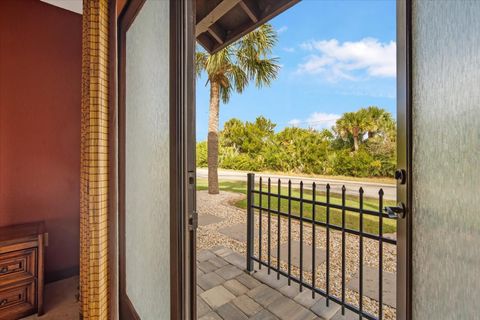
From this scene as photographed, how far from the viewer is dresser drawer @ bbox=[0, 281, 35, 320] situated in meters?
1.52

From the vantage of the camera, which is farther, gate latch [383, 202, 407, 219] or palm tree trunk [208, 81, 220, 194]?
palm tree trunk [208, 81, 220, 194]

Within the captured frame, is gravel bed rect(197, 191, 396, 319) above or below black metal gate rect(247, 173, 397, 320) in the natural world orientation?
below

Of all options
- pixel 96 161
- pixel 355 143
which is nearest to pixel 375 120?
pixel 355 143

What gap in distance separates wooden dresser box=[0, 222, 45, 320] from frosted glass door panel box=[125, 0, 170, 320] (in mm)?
729

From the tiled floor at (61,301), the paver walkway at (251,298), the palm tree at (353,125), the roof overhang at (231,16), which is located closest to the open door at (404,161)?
the paver walkway at (251,298)

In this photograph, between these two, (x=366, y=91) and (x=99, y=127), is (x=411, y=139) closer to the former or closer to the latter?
(x=99, y=127)

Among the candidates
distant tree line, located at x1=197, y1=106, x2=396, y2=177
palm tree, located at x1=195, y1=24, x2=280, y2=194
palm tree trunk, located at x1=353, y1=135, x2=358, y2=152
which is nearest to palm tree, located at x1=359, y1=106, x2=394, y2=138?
distant tree line, located at x1=197, y1=106, x2=396, y2=177

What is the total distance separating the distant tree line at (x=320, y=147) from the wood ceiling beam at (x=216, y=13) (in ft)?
13.1

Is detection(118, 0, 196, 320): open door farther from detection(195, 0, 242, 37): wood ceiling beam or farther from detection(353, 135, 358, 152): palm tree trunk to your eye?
detection(353, 135, 358, 152): palm tree trunk

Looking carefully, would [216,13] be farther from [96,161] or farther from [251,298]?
[251,298]

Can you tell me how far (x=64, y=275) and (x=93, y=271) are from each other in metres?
1.16

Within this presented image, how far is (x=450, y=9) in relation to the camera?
403 mm

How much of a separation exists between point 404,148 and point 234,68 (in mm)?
5681

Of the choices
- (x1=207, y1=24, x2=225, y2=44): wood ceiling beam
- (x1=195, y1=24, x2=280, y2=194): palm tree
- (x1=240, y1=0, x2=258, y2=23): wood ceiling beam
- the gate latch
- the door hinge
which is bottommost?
the door hinge
